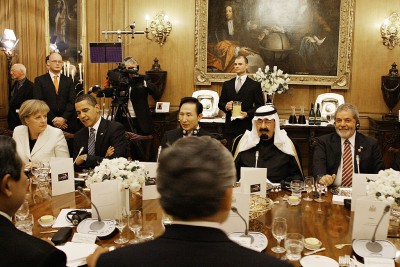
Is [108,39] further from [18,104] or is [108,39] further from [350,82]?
[350,82]

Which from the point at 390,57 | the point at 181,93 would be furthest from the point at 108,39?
the point at 390,57

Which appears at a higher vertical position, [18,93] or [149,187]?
[18,93]

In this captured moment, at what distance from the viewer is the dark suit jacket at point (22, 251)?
1.40 m

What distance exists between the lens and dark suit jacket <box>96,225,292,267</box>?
3.76 feet

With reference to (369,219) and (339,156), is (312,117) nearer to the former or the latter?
(339,156)

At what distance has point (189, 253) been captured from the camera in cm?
115

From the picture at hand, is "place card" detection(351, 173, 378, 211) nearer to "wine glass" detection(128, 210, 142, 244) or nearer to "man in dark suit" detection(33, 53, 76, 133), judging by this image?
"wine glass" detection(128, 210, 142, 244)

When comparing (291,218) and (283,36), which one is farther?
(283,36)

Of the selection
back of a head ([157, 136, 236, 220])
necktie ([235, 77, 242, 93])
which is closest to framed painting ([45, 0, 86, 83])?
necktie ([235, 77, 242, 93])

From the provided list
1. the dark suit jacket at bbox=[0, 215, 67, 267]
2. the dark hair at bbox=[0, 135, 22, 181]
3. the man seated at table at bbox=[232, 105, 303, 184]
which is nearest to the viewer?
the dark suit jacket at bbox=[0, 215, 67, 267]

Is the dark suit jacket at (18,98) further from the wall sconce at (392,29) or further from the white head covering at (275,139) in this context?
the wall sconce at (392,29)

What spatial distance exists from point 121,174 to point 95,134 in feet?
5.38

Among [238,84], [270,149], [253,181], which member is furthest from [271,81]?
[253,181]

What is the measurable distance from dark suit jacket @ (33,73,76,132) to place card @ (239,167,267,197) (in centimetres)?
363
